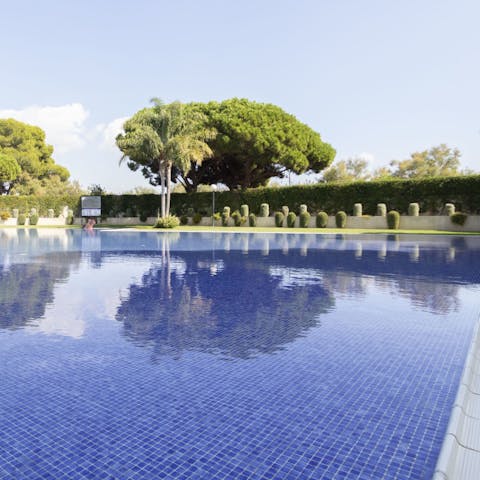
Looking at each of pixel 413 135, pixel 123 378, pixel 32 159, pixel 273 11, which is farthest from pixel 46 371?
pixel 32 159

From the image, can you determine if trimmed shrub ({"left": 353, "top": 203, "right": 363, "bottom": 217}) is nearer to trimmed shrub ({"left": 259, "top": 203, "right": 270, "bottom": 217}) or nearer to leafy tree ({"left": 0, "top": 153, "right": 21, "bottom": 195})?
trimmed shrub ({"left": 259, "top": 203, "right": 270, "bottom": 217})

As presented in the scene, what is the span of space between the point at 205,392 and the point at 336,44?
2045 centimetres

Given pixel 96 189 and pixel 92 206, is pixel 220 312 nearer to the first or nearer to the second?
pixel 92 206

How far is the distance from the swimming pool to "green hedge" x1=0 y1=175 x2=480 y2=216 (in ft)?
80.0

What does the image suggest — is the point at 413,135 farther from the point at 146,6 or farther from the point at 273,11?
the point at 146,6

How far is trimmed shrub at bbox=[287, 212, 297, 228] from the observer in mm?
34275

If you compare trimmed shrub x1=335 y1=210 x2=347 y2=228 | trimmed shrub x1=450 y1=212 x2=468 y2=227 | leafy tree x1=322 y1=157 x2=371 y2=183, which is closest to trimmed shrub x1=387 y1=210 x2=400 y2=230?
trimmed shrub x1=335 y1=210 x2=347 y2=228

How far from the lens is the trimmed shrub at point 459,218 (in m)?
29.5

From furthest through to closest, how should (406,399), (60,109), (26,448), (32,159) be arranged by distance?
(60,109) < (32,159) < (406,399) < (26,448)

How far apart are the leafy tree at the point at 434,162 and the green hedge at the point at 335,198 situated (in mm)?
18539

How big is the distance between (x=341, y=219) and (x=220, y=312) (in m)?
27.4

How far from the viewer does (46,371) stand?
171 inches

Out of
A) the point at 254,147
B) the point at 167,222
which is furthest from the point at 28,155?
the point at 254,147

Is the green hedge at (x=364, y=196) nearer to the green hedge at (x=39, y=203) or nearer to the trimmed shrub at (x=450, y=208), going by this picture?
the trimmed shrub at (x=450, y=208)
